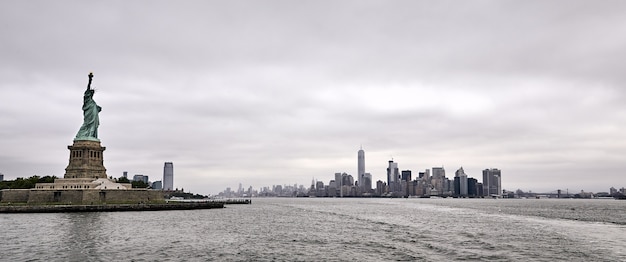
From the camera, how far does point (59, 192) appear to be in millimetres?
102250

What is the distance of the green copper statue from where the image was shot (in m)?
119

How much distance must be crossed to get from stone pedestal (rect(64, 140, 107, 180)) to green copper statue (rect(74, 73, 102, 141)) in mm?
2119

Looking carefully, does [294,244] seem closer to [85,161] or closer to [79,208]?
[79,208]

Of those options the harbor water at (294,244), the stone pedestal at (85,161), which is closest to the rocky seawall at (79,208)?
the stone pedestal at (85,161)

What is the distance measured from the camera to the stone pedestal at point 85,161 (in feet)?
370

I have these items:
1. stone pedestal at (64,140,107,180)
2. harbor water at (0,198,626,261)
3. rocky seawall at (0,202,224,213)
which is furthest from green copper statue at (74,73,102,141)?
harbor water at (0,198,626,261)

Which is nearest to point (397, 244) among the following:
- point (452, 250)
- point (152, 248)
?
point (452, 250)

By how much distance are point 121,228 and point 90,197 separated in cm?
4856

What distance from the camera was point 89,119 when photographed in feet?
394

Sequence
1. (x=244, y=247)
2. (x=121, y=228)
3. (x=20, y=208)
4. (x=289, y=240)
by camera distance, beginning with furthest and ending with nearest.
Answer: (x=20, y=208), (x=121, y=228), (x=289, y=240), (x=244, y=247)

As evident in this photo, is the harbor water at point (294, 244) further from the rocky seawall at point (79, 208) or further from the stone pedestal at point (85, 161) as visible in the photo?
the stone pedestal at point (85, 161)

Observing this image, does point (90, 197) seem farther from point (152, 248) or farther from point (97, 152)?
point (152, 248)

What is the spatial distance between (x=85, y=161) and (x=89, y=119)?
1191 centimetres

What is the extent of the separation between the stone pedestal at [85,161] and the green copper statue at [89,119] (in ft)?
6.95
